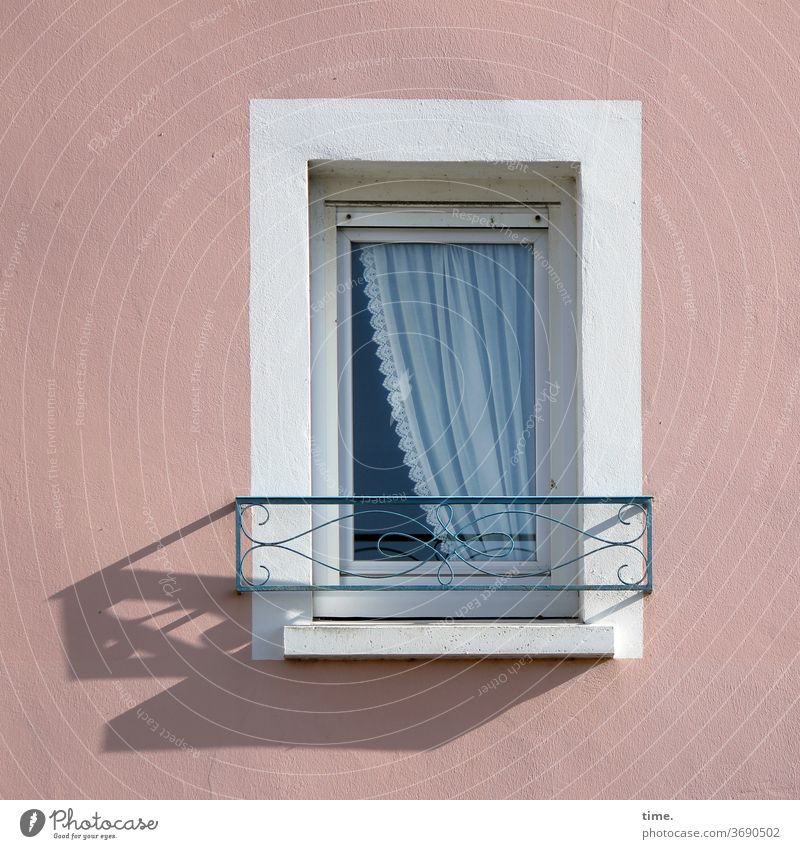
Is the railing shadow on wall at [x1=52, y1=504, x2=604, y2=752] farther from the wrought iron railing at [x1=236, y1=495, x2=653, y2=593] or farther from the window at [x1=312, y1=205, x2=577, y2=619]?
the window at [x1=312, y1=205, x2=577, y2=619]

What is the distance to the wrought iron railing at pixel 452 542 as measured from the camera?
4156 millimetres

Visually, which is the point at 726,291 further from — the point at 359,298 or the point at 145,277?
→ the point at 145,277

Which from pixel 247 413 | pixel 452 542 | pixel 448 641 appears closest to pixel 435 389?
pixel 452 542

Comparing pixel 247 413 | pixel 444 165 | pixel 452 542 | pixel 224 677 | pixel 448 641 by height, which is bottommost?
pixel 224 677

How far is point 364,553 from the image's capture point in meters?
4.39

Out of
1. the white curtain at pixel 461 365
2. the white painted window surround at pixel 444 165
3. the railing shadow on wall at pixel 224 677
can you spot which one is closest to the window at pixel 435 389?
the white curtain at pixel 461 365

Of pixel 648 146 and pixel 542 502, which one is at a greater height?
pixel 648 146

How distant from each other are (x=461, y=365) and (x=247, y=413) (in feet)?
2.82

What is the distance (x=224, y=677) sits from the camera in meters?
4.16

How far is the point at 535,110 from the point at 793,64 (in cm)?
99

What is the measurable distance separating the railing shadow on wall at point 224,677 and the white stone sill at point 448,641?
88mm

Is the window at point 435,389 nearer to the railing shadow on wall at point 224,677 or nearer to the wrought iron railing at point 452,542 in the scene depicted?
the wrought iron railing at point 452,542

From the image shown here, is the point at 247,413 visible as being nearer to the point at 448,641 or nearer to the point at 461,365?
the point at 461,365
